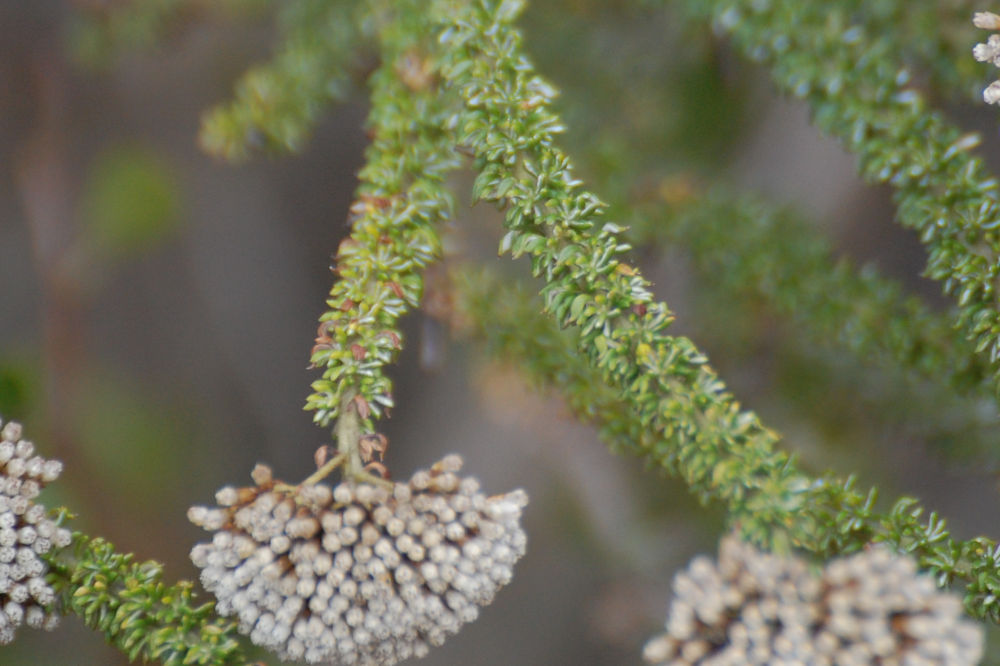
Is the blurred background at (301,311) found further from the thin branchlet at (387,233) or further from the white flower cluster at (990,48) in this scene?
the white flower cluster at (990,48)

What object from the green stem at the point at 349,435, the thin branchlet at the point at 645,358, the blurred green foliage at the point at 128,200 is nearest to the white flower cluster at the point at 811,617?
the thin branchlet at the point at 645,358

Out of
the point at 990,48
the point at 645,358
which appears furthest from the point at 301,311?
the point at 990,48

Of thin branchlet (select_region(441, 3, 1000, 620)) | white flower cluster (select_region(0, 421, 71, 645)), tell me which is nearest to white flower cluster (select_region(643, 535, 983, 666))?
thin branchlet (select_region(441, 3, 1000, 620))

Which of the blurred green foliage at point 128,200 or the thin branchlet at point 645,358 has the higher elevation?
the blurred green foliage at point 128,200

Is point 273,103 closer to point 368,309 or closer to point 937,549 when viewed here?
point 368,309

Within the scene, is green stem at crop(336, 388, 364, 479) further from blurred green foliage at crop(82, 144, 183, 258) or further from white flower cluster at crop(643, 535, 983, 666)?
blurred green foliage at crop(82, 144, 183, 258)

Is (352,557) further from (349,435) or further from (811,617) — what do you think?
(811,617)
